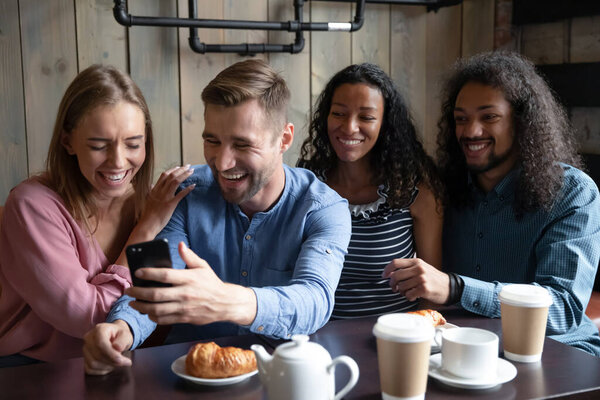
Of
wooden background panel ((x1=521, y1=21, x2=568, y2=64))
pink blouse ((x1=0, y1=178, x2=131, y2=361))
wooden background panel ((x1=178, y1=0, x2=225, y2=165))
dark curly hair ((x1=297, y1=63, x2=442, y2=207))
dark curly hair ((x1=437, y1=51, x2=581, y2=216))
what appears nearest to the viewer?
pink blouse ((x1=0, y1=178, x2=131, y2=361))

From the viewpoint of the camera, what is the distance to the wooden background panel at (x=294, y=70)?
265 cm

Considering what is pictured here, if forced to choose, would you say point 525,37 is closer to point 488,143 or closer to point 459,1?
point 459,1

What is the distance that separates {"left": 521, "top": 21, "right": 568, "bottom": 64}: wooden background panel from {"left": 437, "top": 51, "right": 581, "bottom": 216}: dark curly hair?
2.73ft

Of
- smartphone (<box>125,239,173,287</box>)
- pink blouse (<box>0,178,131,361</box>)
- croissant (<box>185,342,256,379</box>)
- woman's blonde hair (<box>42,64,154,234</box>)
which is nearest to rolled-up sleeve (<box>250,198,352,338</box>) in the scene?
croissant (<box>185,342,256,379</box>)

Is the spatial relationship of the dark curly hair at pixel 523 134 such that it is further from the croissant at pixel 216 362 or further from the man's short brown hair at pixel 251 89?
the croissant at pixel 216 362

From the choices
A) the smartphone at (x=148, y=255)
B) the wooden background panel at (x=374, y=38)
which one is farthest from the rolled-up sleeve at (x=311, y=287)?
the wooden background panel at (x=374, y=38)

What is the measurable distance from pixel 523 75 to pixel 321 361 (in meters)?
1.31

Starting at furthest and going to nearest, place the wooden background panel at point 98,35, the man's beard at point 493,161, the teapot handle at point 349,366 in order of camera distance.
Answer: the wooden background panel at point 98,35 → the man's beard at point 493,161 → the teapot handle at point 349,366

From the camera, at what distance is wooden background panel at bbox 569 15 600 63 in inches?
103

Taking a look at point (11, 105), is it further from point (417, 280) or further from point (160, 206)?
point (417, 280)

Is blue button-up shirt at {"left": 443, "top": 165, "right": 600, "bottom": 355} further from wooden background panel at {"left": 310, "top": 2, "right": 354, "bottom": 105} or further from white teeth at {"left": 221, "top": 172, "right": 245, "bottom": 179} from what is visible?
wooden background panel at {"left": 310, "top": 2, "right": 354, "bottom": 105}

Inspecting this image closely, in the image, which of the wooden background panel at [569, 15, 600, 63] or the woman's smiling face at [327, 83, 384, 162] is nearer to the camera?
the woman's smiling face at [327, 83, 384, 162]

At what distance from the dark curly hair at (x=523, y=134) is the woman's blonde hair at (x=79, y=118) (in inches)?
38.2

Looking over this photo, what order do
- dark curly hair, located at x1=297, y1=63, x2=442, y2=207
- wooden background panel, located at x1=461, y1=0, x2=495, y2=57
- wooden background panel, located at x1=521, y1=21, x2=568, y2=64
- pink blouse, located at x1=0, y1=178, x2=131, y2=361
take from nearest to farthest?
1. pink blouse, located at x1=0, y1=178, x2=131, y2=361
2. dark curly hair, located at x1=297, y1=63, x2=442, y2=207
3. wooden background panel, located at x1=521, y1=21, x2=568, y2=64
4. wooden background panel, located at x1=461, y1=0, x2=495, y2=57
